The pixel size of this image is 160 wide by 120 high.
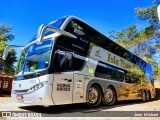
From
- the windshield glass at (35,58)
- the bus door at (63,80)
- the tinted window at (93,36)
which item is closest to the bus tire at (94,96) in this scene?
the bus door at (63,80)

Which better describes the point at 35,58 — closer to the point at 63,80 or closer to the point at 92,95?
the point at 63,80

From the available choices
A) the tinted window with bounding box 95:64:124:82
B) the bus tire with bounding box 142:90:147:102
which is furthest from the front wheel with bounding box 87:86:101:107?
the bus tire with bounding box 142:90:147:102

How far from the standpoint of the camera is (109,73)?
1216 cm

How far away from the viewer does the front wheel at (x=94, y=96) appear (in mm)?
10320

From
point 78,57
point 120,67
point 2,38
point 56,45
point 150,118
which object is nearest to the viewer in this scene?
point 150,118

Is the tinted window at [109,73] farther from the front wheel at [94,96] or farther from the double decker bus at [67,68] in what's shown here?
the front wheel at [94,96]

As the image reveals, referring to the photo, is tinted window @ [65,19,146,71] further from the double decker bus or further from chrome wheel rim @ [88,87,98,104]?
chrome wheel rim @ [88,87,98,104]

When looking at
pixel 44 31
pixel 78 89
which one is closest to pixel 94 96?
pixel 78 89

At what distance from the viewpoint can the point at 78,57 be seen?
9711 mm

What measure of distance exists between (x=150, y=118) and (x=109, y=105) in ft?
13.2

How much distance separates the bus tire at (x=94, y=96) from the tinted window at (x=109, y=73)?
685 mm

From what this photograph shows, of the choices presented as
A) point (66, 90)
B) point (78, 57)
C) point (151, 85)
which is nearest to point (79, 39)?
point (78, 57)

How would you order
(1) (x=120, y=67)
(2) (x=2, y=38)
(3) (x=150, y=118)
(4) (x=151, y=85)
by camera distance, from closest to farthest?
(3) (x=150, y=118) → (1) (x=120, y=67) → (4) (x=151, y=85) → (2) (x=2, y=38)

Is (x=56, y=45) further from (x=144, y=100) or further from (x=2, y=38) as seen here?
(x=2, y=38)
